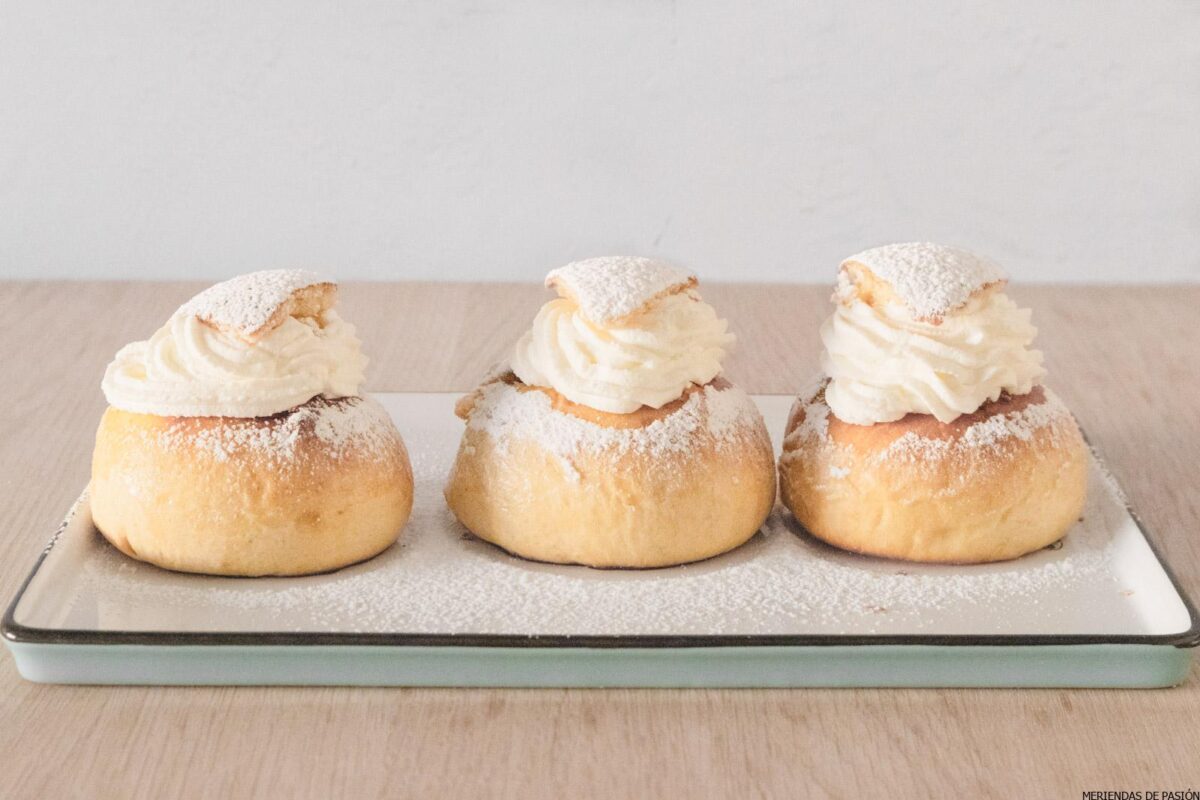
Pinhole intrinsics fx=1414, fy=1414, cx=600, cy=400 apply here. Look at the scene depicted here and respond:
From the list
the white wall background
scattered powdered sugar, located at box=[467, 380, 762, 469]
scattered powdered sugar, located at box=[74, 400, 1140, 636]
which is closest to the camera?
scattered powdered sugar, located at box=[74, 400, 1140, 636]

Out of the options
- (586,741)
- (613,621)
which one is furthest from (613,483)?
Result: (586,741)

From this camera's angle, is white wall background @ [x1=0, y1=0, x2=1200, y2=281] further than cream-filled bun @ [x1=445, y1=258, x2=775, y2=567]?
Yes

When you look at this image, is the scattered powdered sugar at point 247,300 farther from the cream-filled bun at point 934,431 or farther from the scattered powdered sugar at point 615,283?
the cream-filled bun at point 934,431

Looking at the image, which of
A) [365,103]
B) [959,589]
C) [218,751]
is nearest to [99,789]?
[218,751]

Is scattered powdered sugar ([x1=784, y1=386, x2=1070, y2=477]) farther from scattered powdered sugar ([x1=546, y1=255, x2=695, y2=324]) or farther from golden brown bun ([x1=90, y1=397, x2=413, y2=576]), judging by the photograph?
golden brown bun ([x1=90, y1=397, x2=413, y2=576])

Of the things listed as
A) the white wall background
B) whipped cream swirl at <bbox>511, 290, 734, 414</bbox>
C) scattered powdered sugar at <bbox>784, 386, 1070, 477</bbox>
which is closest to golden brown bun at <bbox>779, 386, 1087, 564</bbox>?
scattered powdered sugar at <bbox>784, 386, 1070, 477</bbox>

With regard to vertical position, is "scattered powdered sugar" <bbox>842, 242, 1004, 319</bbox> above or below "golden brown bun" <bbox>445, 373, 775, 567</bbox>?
above

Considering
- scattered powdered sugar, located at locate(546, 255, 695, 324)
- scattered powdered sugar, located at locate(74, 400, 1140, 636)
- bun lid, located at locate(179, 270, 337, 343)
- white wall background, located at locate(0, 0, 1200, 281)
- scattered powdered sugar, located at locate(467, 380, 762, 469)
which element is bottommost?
white wall background, located at locate(0, 0, 1200, 281)

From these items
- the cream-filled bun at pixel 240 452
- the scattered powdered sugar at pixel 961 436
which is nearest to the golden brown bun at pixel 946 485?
the scattered powdered sugar at pixel 961 436

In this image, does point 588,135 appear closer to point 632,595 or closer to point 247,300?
point 247,300
